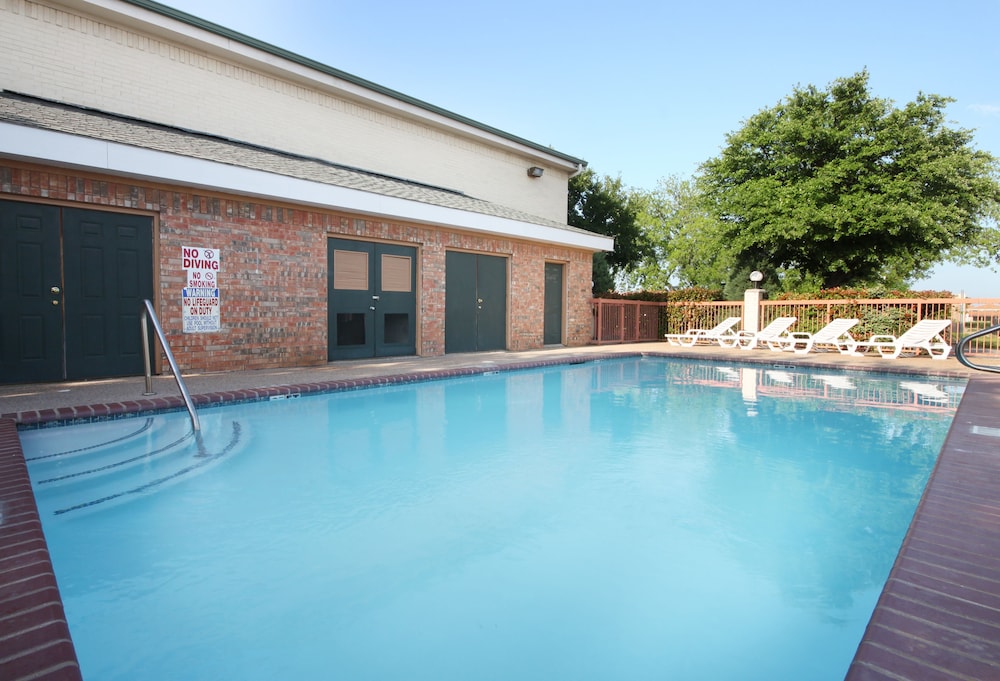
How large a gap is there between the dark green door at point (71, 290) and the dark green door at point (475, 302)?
18.3ft

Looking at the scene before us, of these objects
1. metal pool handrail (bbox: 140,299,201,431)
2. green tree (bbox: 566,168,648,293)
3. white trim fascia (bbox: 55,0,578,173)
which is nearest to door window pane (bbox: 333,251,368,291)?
metal pool handrail (bbox: 140,299,201,431)

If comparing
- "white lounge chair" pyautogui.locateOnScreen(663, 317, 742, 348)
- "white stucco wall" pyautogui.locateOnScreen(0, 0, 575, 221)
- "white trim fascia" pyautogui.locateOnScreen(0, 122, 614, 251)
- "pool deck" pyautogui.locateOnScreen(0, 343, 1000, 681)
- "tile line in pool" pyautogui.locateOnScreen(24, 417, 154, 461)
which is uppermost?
"white stucco wall" pyautogui.locateOnScreen(0, 0, 575, 221)

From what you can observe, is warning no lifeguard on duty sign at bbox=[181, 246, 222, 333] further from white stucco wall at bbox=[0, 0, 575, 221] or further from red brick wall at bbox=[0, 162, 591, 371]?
white stucco wall at bbox=[0, 0, 575, 221]

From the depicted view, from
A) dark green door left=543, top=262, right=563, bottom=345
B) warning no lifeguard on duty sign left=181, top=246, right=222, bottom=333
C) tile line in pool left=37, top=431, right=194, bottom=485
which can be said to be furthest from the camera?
dark green door left=543, top=262, right=563, bottom=345

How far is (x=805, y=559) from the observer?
285cm

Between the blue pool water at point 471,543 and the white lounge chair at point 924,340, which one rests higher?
the white lounge chair at point 924,340

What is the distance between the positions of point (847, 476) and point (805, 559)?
67.7 inches

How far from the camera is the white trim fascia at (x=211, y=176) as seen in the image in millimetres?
6152

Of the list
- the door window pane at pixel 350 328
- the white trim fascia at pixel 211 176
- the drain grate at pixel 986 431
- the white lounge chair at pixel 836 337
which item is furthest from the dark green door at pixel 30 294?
the white lounge chair at pixel 836 337

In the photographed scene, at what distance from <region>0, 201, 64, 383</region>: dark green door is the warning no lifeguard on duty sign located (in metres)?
1.40

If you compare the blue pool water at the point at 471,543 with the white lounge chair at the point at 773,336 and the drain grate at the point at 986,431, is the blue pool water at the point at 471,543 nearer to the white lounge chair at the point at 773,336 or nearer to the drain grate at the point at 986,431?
the drain grate at the point at 986,431

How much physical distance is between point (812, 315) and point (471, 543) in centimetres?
1417

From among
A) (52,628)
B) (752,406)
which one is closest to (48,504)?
(52,628)

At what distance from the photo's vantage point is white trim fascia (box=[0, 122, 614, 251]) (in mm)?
6152
